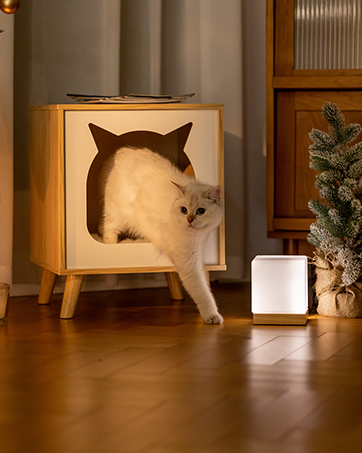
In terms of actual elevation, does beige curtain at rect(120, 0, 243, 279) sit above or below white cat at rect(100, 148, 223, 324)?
above

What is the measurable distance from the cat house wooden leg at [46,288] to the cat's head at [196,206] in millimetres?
504

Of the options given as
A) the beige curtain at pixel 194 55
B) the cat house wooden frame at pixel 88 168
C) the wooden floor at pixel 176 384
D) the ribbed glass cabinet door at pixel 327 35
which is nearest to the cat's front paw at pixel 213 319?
the wooden floor at pixel 176 384

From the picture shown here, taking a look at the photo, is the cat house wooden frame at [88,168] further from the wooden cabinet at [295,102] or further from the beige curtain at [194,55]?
the beige curtain at [194,55]

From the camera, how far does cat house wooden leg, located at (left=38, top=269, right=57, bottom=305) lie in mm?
1905

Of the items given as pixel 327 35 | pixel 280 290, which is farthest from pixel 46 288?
pixel 327 35

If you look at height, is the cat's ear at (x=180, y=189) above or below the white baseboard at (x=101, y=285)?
above

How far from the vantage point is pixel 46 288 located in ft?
6.28

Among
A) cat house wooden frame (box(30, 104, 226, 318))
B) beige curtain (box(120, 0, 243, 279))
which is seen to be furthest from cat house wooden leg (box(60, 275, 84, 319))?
beige curtain (box(120, 0, 243, 279))

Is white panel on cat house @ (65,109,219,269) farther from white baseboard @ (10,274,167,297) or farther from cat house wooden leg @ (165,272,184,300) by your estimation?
white baseboard @ (10,274,167,297)

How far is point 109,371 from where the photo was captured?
1195 mm

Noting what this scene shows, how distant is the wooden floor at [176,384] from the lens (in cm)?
87

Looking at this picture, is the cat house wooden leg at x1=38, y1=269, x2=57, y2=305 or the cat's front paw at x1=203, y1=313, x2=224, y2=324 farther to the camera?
the cat house wooden leg at x1=38, y1=269, x2=57, y2=305

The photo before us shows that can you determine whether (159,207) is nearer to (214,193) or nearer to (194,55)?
(214,193)

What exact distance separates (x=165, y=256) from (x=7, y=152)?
25.6 inches
